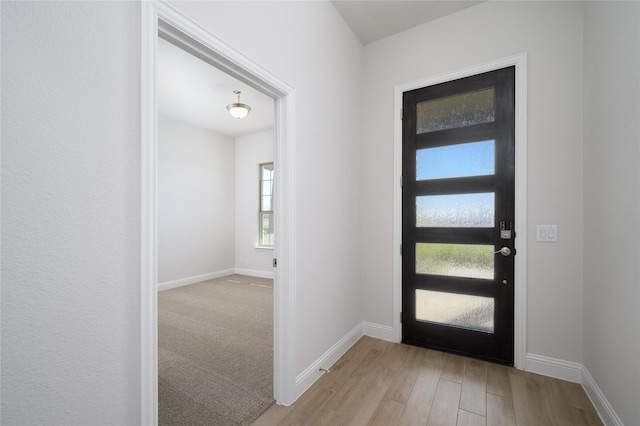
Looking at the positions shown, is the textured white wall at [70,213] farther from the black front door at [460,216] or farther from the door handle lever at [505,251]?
the door handle lever at [505,251]

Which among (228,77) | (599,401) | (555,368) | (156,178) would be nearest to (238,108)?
(228,77)

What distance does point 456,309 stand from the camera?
258cm

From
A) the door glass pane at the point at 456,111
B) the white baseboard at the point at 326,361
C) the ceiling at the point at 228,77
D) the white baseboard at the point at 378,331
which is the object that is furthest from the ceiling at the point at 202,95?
the white baseboard at the point at 378,331

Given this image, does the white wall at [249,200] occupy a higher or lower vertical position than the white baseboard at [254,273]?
higher

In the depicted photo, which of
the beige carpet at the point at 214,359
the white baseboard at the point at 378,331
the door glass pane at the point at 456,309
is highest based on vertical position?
the door glass pane at the point at 456,309

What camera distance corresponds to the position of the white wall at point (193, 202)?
5.01m

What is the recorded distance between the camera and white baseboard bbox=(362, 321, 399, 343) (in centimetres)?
287

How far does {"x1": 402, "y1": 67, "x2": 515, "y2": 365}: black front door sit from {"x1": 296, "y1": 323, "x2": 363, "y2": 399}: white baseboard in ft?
1.67

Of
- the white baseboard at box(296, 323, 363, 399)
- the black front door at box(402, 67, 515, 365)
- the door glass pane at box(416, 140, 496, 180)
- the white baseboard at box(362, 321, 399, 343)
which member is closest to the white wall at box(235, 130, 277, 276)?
the white baseboard at box(362, 321, 399, 343)

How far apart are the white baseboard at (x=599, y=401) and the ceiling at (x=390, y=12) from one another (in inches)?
125

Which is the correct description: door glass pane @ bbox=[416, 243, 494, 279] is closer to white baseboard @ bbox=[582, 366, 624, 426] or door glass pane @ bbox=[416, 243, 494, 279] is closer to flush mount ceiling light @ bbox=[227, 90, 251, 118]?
white baseboard @ bbox=[582, 366, 624, 426]

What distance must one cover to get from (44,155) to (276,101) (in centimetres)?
140

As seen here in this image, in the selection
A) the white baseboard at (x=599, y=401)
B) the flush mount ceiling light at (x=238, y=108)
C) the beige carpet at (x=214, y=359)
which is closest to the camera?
the white baseboard at (x=599, y=401)

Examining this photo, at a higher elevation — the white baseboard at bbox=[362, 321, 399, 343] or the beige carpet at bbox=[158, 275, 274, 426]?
the white baseboard at bbox=[362, 321, 399, 343]
